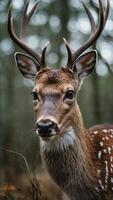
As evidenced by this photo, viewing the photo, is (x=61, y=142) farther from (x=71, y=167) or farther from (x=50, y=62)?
(x=50, y=62)

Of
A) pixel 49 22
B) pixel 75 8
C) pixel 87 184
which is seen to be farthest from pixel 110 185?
pixel 49 22

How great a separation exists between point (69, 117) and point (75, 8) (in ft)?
37.8

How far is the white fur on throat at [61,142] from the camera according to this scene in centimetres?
893

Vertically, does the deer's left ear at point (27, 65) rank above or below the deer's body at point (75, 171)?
above

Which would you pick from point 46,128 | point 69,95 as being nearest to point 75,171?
point 69,95

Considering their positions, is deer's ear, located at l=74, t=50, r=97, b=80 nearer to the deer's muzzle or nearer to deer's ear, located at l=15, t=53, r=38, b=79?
deer's ear, located at l=15, t=53, r=38, b=79

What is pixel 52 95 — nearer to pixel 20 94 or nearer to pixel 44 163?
pixel 44 163

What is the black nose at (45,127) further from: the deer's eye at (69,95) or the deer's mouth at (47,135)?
the deer's eye at (69,95)

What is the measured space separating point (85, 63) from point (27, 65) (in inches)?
35.9

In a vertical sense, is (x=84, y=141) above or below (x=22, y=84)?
above

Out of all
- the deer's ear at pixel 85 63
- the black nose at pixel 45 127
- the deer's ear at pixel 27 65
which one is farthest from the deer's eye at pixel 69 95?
the deer's ear at pixel 27 65

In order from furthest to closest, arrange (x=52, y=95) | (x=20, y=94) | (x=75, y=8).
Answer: (x=20, y=94)
(x=75, y=8)
(x=52, y=95)

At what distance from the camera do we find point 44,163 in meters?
9.30

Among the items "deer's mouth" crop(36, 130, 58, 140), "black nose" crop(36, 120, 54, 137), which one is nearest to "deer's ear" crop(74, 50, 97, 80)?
"deer's mouth" crop(36, 130, 58, 140)
